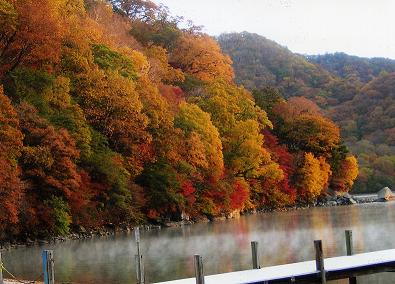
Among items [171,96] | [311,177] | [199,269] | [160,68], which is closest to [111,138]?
[171,96]

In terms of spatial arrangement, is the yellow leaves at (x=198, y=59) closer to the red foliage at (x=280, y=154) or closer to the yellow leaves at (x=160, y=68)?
the yellow leaves at (x=160, y=68)

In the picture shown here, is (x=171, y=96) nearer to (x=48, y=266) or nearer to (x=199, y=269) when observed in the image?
(x=48, y=266)

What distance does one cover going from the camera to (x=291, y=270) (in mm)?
15617

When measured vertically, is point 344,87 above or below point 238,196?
above

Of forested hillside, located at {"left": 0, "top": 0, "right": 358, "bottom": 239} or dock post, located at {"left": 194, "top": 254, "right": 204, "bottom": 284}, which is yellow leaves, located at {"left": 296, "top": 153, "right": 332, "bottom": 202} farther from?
dock post, located at {"left": 194, "top": 254, "right": 204, "bottom": 284}

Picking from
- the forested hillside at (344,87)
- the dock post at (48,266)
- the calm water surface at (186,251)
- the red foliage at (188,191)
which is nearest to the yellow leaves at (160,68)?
the red foliage at (188,191)

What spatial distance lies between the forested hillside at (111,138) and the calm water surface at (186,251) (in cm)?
372

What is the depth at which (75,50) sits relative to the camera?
43.1 metres

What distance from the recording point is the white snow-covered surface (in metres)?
14.6

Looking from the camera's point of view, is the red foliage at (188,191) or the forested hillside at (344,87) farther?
the forested hillside at (344,87)

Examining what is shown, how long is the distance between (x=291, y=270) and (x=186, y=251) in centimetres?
1160

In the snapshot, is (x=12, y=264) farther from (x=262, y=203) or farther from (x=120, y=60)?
(x=262, y=203)

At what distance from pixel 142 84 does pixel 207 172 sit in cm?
923

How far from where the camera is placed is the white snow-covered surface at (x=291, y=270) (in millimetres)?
14648
